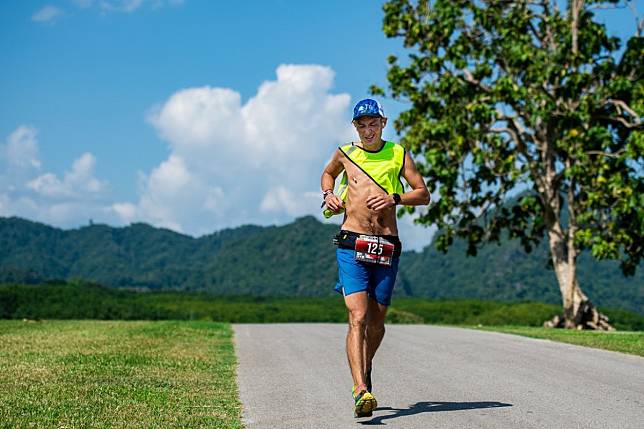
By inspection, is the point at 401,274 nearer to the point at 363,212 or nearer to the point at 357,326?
the point at 363,212

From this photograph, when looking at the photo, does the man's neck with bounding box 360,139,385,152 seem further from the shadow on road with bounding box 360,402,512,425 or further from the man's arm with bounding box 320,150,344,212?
the shadow on road with bounding box 360,402,512,425

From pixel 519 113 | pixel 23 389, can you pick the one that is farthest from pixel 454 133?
pixel 23 389

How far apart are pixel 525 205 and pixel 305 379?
59.9 feet

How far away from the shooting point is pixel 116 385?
27.4 ft

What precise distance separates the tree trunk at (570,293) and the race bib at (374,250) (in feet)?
66.3

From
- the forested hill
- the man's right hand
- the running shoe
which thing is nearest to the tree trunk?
the man's right hand

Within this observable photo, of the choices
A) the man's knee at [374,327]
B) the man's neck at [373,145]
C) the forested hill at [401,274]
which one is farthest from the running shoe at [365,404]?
the forested hill at [401,274]

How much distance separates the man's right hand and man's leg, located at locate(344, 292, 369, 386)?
0.75m

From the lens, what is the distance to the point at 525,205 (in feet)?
86.8

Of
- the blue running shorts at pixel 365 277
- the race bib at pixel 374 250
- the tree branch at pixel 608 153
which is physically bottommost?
the blue running shorts at pixel 365 277

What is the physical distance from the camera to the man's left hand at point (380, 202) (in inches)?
280

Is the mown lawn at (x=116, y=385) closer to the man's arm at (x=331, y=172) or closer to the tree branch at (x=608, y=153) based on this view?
the man's arm at (x=331, y=172)

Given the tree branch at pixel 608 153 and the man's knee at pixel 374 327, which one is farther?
the tree branch at pixel 608 153

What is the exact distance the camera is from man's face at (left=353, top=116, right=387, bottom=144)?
732 centimetres
